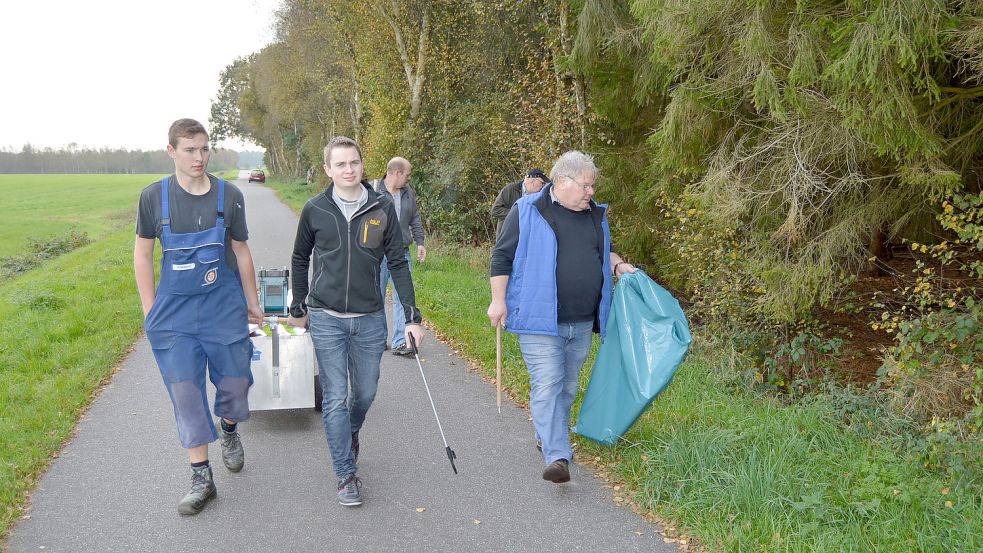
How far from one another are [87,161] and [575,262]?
142915 millimetres

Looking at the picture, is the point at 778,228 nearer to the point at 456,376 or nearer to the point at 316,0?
the point at 456,376

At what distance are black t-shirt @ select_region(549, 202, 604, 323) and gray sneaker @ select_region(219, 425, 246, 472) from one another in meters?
2.26

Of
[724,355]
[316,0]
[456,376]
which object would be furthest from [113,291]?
[316,0]

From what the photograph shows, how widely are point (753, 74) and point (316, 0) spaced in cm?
2110

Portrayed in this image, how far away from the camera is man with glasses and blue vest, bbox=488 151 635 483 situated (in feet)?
14.5

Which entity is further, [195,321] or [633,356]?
[633,356]

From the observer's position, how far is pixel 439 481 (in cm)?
466

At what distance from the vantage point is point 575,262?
14.8 feet

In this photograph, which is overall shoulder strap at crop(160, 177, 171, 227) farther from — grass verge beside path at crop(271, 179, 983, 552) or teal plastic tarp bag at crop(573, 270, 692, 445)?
grass verge beside path at crop(271, 179, 983, 552)

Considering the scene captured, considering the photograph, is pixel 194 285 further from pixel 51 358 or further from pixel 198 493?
pixel 51 358

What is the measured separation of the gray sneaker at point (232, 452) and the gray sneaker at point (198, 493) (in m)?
0.35

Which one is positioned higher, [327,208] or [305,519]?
[327,208]

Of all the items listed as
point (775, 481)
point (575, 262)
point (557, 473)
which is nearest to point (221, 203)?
point (575, 262)

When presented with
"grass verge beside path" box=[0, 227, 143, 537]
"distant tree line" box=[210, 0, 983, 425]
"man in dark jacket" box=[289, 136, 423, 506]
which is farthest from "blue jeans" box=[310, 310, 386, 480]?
"distant tree line" box=[210, 0, 983, 425]
